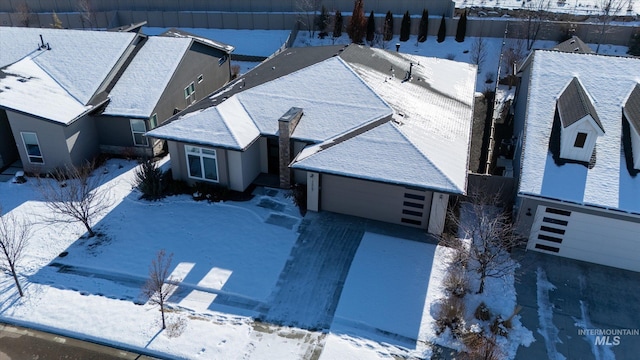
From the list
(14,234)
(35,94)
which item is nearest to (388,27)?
(35,94)

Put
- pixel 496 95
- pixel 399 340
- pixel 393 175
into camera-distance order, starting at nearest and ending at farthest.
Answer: pixel 399 340 < pixel 393 175 < pixel 496 95

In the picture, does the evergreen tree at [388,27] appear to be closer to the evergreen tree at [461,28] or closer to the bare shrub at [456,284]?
the evergreen tree at [461,28]

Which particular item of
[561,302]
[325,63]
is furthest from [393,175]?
[325,63]

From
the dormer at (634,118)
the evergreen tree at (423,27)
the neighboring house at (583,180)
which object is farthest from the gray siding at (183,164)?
the evergreen tree at (423,27)

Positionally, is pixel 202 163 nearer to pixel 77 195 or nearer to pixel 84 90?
pixel 77 195

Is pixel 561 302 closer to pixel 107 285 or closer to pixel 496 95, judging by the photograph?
pixel 107 285

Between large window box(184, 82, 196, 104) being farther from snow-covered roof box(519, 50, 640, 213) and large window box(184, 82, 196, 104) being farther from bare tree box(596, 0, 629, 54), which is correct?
bare tree box(596, 0, 629, 54)
